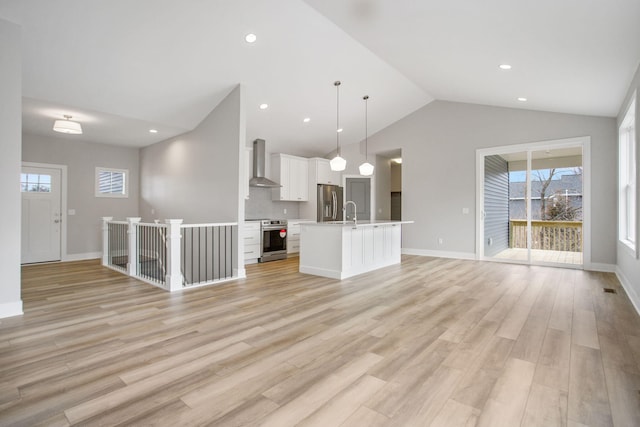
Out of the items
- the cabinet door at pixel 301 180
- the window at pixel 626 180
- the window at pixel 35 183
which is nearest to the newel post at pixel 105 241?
the window at pixel 35 183

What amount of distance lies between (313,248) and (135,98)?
3648mm

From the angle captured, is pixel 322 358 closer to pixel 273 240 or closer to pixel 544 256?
pixel 273 240

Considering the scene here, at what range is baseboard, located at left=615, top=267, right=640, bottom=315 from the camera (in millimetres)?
3410

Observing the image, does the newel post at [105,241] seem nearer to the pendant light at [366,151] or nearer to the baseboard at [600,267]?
the pendant light at [366,151]

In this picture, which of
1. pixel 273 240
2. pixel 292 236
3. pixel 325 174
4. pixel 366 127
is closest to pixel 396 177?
pixel 366 127

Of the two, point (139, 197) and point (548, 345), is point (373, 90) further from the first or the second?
point (139, 197)

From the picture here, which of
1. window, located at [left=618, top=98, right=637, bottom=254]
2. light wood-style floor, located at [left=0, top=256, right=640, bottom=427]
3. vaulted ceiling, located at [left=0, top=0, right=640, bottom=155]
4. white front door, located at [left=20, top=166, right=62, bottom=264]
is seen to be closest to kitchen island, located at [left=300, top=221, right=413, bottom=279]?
light wood-style floor, located at [left=0, top=256, right=640, bottom=427]

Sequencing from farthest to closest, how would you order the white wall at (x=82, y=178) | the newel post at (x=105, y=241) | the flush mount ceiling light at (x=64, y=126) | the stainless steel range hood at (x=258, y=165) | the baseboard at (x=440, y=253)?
1. the stainless steel range hood at (x=258, y=165)
2. the baseboard at (x=440, y=253)
3. the white wall at (x=82, y=178)
4. the newel post at (x=105, y=241)
5. the flush mount ceiling light at (x=64, y=126)

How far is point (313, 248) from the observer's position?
526 cm

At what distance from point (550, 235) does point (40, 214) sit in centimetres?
1006

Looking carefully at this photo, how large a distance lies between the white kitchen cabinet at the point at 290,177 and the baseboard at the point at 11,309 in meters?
5.05

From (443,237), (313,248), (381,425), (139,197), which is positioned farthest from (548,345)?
(139,197)

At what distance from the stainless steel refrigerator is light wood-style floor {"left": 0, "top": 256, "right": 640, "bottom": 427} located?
13.4 ft

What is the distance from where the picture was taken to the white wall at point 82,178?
6613 mm
